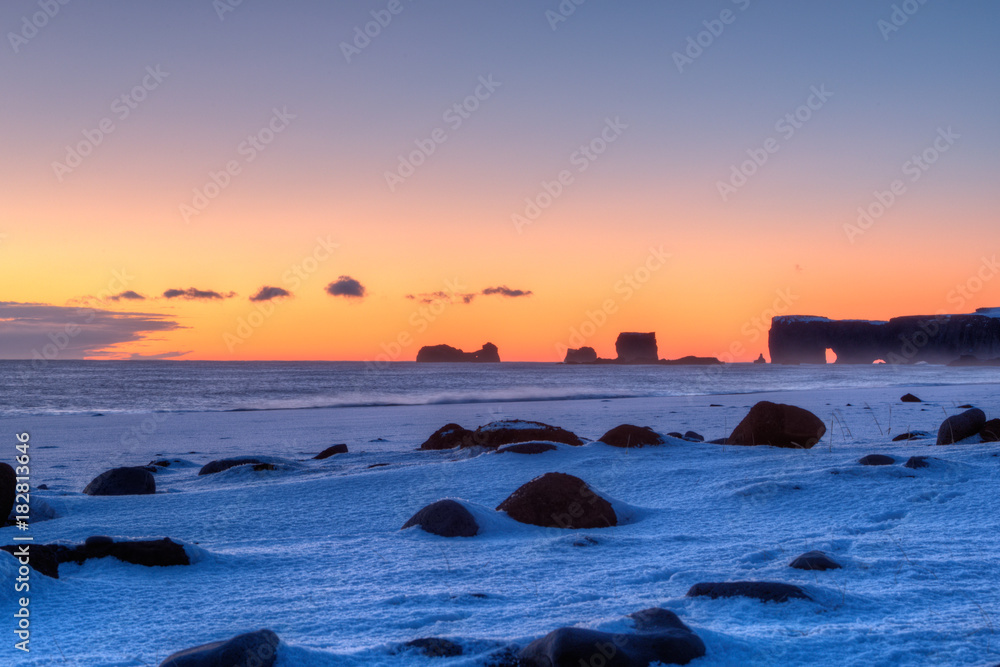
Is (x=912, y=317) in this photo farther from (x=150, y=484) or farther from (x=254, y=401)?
(x=150, y=484)

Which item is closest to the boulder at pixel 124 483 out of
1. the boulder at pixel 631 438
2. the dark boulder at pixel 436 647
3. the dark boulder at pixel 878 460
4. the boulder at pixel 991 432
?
the boulder at pixel 631 438

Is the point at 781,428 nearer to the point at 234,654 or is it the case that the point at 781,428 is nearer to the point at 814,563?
the point at 814,563

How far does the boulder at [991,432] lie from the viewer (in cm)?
732

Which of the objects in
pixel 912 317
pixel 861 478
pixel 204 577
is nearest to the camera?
pixel 204 577

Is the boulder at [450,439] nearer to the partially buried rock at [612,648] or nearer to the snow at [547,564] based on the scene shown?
the snow at [547,564]

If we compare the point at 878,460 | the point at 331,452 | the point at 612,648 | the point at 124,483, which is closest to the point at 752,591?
the point at 612,648

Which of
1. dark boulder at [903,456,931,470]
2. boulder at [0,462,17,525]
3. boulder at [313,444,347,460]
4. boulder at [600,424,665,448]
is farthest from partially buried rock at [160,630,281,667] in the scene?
boulder at [313,444,347,460]

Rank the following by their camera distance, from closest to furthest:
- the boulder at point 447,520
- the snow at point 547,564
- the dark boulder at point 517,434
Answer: the snow at point 547,564 → the boulder at point 447,520 → the dark boulder at point 517,434

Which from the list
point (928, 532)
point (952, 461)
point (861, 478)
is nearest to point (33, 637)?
point (928, 532)

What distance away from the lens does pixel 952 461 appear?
5.60m

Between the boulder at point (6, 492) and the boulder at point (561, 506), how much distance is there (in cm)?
361

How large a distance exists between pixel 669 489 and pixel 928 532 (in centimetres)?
205

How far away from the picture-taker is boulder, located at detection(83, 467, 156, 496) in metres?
6.62

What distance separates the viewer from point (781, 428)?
8.00 metres
